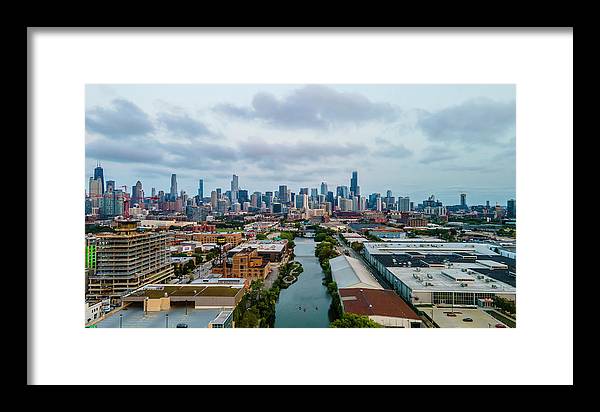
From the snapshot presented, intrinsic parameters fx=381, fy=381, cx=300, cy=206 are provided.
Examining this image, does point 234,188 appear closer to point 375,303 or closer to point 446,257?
point 375,303

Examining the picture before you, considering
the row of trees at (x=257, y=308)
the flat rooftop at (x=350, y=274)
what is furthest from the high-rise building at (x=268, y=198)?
the flat rooftop at (x=350, y=274)

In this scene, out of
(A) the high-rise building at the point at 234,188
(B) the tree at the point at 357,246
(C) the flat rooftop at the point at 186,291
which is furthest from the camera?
(B) the tree at the point at 357,246

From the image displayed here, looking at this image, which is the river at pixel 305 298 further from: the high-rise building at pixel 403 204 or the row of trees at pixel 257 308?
the high-rise building at pixel 403 204

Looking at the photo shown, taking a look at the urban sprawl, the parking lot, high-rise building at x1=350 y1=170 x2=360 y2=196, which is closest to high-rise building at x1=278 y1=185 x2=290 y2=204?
the urban sprawl

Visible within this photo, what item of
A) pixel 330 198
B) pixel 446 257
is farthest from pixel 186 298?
pixel 446 257

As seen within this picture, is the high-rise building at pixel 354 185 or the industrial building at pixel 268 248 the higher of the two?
the high-rise building at pixel 354 185
